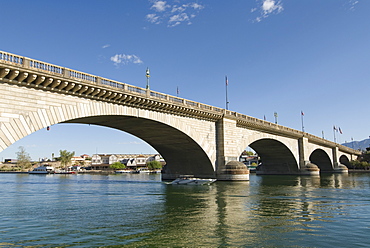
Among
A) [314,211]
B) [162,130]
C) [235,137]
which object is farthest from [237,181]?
[314,211]

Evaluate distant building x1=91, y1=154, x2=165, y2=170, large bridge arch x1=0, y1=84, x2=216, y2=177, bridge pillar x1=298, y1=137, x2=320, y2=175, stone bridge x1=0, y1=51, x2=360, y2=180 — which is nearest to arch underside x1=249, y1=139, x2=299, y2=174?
stone bridge x1=0, y1=51, x2=360, y2=180

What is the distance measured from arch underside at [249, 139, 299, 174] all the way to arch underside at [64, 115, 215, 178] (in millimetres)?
24302

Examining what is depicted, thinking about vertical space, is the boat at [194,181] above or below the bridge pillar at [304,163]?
below

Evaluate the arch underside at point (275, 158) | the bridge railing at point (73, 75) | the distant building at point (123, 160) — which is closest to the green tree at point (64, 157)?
the distant building at point (123, 160)

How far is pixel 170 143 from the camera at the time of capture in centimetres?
4741

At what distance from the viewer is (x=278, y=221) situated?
701 inches

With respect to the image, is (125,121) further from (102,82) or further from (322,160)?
(322,160)

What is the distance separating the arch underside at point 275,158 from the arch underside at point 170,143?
79.7 feet

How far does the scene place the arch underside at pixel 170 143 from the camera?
3756 cm

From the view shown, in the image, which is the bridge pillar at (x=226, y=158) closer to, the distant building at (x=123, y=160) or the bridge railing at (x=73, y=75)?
the bridge railing at (x=73, y=75)

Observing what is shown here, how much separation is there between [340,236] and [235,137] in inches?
1417

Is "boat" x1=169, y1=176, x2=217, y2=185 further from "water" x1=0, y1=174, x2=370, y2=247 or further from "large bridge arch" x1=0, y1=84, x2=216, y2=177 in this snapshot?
"water" x1=0, y1=174, x2=370, y2=247

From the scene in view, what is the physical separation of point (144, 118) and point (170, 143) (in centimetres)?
1329

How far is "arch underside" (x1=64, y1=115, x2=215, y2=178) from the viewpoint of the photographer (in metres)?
37.6
